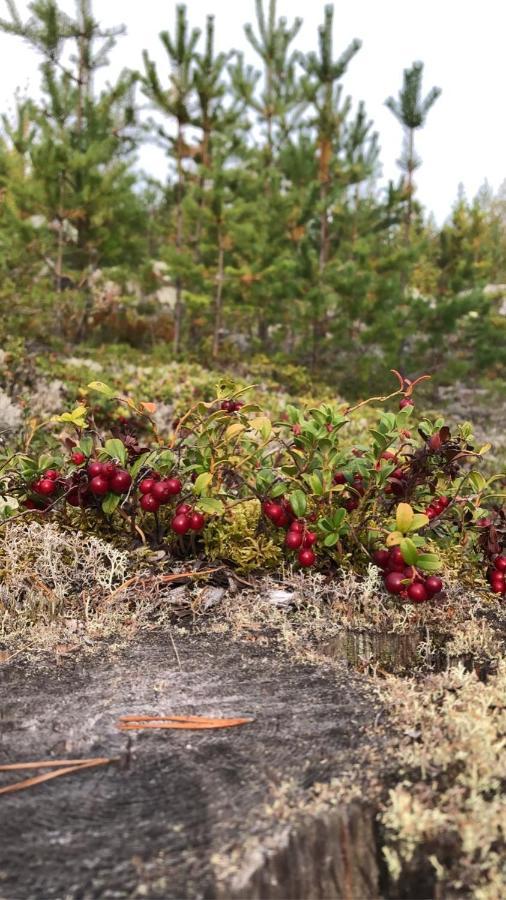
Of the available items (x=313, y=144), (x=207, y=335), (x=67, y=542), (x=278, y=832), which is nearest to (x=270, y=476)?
(x=67, y=542)

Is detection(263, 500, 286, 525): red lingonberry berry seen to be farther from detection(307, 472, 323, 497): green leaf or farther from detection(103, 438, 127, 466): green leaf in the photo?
detection(103, 438, 127, 466): green leaf

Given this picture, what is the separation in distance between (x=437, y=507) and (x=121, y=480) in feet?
4.72

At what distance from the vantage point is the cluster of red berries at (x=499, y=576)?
2.91 metres

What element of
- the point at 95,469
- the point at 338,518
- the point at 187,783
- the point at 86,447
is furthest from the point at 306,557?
the point at 187,783

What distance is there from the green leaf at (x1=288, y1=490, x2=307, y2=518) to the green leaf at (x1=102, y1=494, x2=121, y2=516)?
75cm

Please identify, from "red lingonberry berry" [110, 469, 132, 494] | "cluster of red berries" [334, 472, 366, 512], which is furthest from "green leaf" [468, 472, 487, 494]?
"red lingonberry berry" [110, 469, 132, 494]

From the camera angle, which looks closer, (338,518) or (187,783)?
(187,783)

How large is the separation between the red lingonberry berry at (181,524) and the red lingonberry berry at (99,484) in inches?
13.2

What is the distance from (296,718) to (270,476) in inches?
52.0

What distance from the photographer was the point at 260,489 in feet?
9.84

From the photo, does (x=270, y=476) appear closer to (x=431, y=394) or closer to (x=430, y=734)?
(x=430, y=734)

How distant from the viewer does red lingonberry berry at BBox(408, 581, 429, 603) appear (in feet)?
8.07

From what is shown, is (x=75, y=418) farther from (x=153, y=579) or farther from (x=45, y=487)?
(x=153, y=579)

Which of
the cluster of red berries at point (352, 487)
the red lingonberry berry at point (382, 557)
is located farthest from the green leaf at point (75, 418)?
the red lingonberry berry at point (382, 557)
